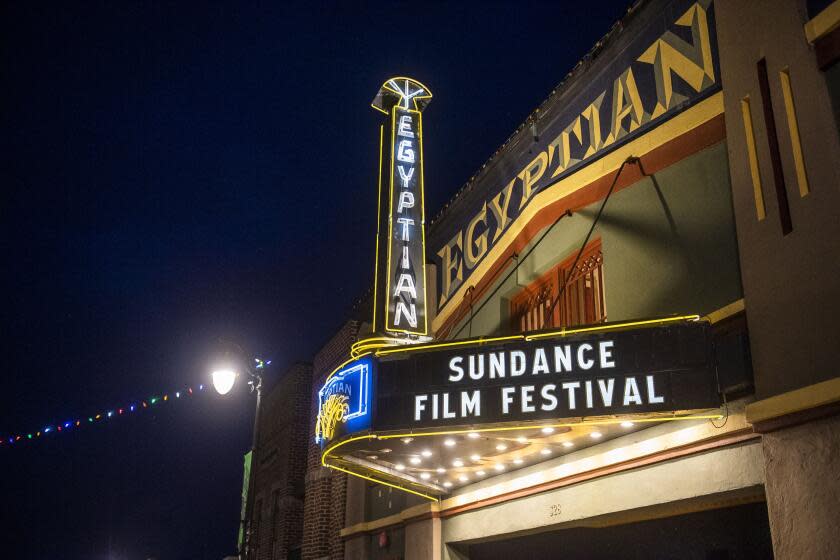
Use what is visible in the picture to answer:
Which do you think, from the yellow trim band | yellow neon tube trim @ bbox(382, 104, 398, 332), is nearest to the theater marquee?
yellow neon tube trim @ bbox(382, 104, 398, 332)

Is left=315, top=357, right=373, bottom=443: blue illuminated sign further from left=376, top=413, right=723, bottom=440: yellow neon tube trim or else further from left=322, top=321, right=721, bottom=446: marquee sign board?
left=376, top=413, right=723, bottom=440: yellow neon tube trim

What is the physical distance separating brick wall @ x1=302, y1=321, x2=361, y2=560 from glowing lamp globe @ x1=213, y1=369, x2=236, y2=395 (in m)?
3.32

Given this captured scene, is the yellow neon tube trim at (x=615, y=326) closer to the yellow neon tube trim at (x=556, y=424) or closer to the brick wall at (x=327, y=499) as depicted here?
the yellow neon tube trim at (x=556, y=424)

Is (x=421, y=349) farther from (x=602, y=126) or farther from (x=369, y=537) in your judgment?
(x=369, y=537)

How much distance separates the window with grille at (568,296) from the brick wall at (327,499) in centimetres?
623

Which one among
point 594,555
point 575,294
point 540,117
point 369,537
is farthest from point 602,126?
point 369,537

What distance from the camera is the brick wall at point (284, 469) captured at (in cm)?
2119

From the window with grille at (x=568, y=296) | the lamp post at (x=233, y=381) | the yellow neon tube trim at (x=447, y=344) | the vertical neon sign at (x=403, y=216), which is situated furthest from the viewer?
the lamp post at (x=233, y=381)

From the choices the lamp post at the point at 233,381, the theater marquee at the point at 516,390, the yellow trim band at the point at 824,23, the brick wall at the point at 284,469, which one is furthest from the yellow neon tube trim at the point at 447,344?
the brick wall at the point at 284,469

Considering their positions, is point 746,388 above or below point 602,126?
below

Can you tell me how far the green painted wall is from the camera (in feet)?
23.6

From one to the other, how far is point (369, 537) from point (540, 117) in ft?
27.5

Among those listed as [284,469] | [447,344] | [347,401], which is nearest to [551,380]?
[447,344]

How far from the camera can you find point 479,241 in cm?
1192
